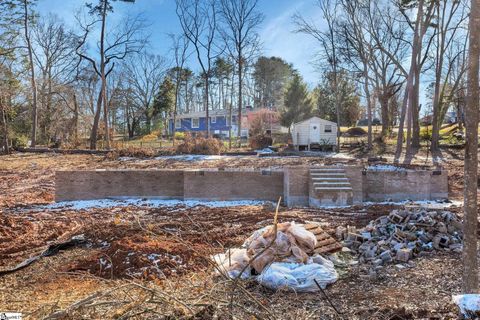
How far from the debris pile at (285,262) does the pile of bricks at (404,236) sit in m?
0.91

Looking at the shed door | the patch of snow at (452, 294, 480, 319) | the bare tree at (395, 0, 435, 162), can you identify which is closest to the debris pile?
the patch of snow at (452, 294, 480, 319)

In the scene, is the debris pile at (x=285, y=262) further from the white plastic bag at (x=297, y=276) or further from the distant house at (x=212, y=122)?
the distant house at (x=212, y=122)

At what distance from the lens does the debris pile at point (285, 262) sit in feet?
15.4

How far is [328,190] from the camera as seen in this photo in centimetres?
1041

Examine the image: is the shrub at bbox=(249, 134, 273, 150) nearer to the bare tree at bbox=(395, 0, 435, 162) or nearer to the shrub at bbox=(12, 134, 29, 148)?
the bare tree at bbox=(395, 0, 435, 162)

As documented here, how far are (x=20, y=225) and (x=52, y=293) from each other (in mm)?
4408

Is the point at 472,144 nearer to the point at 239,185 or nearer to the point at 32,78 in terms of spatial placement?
the point at 239,185

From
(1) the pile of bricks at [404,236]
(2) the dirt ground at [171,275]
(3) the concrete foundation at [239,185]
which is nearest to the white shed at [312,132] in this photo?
(3) the concrete foundation at [239,185]

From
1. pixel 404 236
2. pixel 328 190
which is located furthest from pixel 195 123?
pixel 404 236

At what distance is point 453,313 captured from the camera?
3.53 meters

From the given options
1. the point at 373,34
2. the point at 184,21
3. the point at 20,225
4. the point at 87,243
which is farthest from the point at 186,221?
the point at 184,21

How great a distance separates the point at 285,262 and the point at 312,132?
23229 millimetres

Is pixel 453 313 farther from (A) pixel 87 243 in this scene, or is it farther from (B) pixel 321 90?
(B) pixel 321 90

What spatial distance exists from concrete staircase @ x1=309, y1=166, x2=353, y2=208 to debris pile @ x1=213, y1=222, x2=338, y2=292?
489 centimetres
